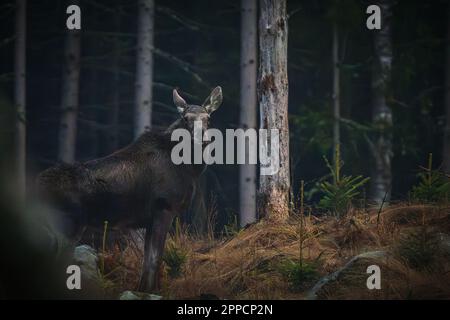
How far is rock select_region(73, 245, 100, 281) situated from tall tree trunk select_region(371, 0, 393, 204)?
40.0 ft

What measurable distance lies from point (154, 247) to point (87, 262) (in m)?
0.99

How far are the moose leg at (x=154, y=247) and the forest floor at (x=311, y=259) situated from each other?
20 cm

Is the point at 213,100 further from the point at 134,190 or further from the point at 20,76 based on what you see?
the point at 20,76

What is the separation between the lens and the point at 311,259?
31.0 ft

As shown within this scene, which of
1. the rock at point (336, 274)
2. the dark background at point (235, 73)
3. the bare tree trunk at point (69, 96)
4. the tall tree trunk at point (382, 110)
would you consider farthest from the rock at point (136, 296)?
the tall tree trunk at point (382, 110)

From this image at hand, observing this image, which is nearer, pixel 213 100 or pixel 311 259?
pixel 311 259

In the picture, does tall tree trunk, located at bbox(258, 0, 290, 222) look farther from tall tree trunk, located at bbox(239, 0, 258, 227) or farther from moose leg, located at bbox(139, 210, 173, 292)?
tall tree trunk, located at bbox(239, 0, 258, 227)

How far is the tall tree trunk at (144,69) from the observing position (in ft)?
62.1

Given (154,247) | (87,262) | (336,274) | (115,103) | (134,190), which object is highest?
(115,103)

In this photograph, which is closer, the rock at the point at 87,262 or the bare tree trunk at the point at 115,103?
the rock at the point at 87,262

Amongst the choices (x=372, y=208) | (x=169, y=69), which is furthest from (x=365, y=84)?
(x=372, y=208)

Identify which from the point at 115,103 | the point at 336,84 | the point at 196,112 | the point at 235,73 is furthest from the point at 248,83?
the point at 196,112

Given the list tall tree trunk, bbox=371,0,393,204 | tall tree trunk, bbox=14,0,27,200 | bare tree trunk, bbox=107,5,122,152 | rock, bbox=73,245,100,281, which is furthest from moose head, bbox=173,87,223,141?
bare tree trunk, bbox=107,5,122,152

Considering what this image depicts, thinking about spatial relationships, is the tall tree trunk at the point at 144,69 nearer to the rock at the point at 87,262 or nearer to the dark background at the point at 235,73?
the dark background at the point at 235,73
